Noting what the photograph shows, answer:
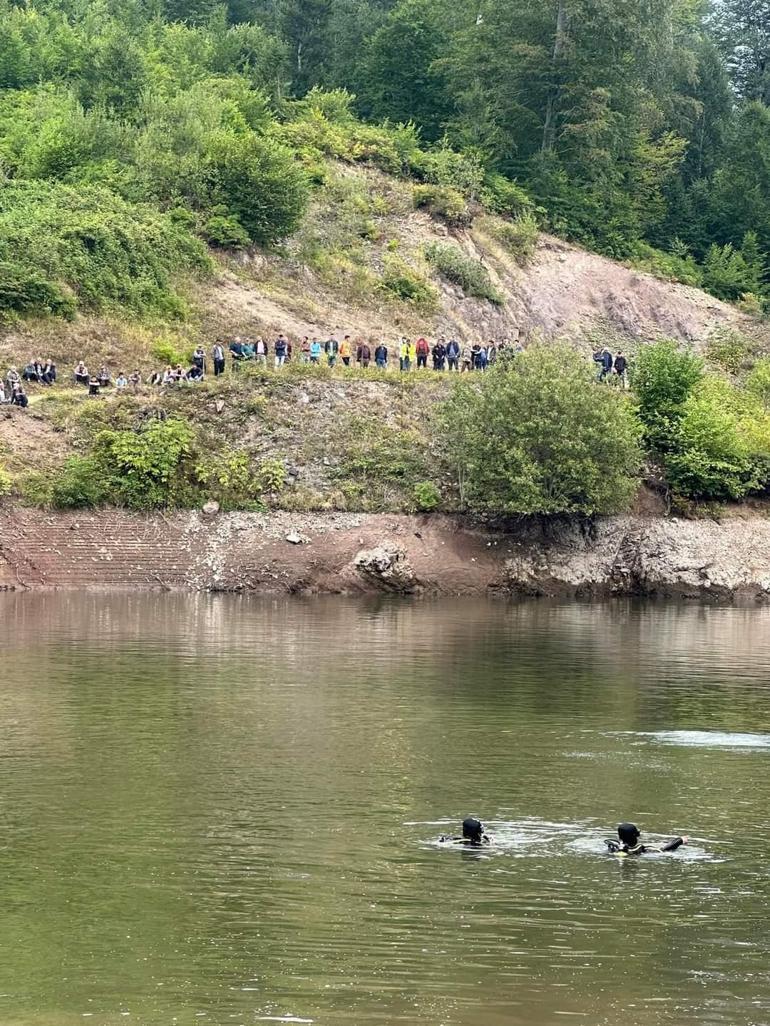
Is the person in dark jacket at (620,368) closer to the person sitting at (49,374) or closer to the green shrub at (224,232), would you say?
the green shrub at (224,232)

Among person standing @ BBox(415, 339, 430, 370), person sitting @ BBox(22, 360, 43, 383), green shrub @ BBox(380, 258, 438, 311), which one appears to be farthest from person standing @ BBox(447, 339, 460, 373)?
person sitting @ BBox(22, 360, 43, 383)

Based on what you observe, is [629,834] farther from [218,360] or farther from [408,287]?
[408,287]

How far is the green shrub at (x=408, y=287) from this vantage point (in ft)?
315

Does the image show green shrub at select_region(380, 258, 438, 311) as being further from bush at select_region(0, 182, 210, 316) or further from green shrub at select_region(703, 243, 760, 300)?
green shrub at select_region(703, 243, 760, 300)

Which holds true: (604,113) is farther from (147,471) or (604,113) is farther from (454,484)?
(147,471)

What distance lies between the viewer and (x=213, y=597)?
6725 cm

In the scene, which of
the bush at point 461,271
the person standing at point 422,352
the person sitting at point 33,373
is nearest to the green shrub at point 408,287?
the bush at point 461,271

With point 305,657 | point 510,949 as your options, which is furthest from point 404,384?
point 510,949

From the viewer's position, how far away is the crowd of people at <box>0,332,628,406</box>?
249 feet

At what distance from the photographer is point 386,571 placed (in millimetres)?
70250

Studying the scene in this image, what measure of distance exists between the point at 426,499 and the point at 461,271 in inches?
1118

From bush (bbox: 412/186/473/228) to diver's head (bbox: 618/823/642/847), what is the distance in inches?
3004

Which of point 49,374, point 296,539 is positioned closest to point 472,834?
point 296,539

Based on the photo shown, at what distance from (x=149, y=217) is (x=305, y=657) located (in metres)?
43.9
